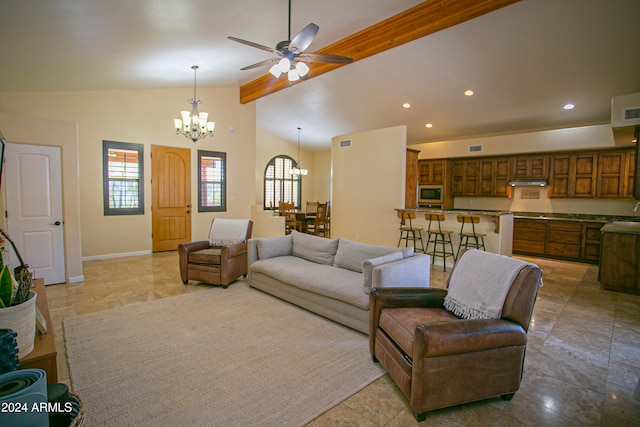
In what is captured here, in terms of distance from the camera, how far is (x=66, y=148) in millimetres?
4273

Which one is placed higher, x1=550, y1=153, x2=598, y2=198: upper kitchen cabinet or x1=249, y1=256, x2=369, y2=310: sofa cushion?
x1=550, y1=153, x2=598, y2=198: upper kitchen cabinet

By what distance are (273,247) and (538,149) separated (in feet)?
20.1

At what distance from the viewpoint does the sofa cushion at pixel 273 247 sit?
167 inches

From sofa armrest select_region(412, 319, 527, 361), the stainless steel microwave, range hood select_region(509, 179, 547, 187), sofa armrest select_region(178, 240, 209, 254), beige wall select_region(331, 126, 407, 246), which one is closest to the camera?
sofa armrest select_region(412, 319, 527, 361)

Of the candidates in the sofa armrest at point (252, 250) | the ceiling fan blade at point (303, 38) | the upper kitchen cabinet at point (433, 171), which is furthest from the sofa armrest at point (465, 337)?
the upper kitchen cabinet at point (433, 171)

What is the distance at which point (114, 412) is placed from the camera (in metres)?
1.88

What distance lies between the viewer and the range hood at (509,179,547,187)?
6808 mm

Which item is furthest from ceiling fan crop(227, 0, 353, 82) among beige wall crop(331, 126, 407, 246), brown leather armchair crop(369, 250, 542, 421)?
beige wall crop(331, 126, 407, 246)

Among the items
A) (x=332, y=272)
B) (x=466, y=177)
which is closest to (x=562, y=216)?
(x=466, y=177)

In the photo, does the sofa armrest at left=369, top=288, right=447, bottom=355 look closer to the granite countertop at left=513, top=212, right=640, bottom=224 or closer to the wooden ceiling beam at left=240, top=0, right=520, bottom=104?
the wooden ceiling beam at left=240, top=0, right=520, bottom=104

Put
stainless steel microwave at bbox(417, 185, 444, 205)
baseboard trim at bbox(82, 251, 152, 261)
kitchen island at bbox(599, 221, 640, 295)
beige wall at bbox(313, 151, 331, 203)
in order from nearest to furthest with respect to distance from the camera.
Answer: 1. kitchen island at bbox(599, 221, 640, 295)
2. baseboard trim at bbox(82, 251, 152, 261)
3. stainless steel microwave at bbox(417, 185, 444, 205)
4. beige wall at bbox(313, 151, 331, 203)

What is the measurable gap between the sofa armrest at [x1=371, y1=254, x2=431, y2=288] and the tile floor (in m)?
0.77

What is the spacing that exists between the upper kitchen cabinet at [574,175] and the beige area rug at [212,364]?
20.9 feet

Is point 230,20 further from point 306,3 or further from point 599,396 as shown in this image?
point 599,396
